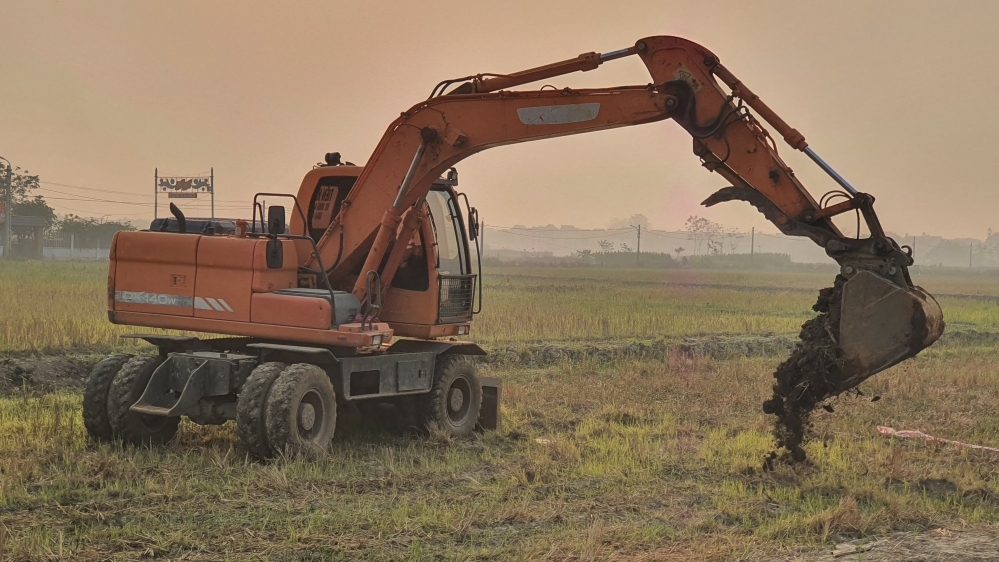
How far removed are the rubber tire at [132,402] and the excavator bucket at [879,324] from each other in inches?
250

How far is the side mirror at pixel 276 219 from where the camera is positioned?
10703 millimetres

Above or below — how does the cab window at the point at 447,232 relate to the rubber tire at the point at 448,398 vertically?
above

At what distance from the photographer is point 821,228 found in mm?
9789

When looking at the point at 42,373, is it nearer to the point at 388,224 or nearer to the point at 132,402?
the point at 132,402

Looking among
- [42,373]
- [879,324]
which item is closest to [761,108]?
[879,324]

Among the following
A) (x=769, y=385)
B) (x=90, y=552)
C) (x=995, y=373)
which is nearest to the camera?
(x=90, y=552)

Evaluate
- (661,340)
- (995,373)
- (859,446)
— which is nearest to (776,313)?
(661,340)

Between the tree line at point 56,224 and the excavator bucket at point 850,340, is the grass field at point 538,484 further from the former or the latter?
the tree line at point 56,224

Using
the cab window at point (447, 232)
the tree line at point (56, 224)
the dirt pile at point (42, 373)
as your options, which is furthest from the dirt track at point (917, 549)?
the tree line at point (56, 224)

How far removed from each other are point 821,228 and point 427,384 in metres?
4.50

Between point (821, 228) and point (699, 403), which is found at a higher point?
point (821, 228)

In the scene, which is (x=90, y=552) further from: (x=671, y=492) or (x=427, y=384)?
(x=427, y=384)

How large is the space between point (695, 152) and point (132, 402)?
19.1 feet

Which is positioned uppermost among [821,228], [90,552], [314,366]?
[821,228]
